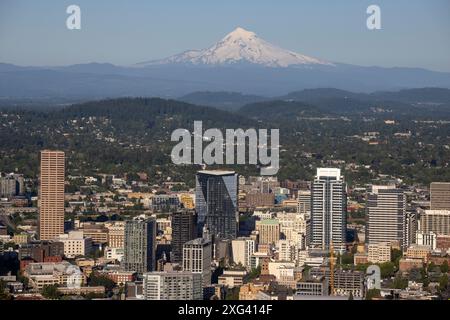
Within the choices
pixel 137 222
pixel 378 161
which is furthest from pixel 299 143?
pixel 137 222

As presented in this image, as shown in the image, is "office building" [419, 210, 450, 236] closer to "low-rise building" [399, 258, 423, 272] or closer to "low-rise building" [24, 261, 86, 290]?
"low-rise building" [399, 258, 423, 272]

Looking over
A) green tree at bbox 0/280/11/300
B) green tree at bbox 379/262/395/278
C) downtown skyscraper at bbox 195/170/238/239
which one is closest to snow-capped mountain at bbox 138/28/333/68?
downtown skyscraper at bbox 195/170/238/239

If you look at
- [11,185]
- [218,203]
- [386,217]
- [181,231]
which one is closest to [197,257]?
[181,231]

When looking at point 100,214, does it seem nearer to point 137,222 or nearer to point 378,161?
point 137,222

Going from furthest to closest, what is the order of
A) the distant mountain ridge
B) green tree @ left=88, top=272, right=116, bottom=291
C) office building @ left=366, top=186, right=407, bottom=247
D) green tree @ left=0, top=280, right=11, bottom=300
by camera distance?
the distant mountain ridge < office building @ left=366, top=186, right=407, bottom=247 < green tree @ left=88, top=272, right=116, bottom=291 < green tree @ left=0, top=280, right=11, bottom=300

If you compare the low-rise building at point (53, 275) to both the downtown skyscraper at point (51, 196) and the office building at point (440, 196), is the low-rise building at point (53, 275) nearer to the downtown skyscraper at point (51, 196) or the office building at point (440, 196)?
the downtown skyscraper at point (51, 196)

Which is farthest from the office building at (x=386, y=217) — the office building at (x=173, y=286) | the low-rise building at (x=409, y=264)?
the office building at (x=173, y=286)
